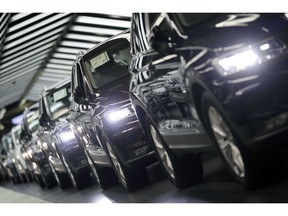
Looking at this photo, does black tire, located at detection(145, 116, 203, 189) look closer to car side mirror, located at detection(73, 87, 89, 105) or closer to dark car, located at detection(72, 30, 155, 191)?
dark car, located at detection(72, 30, 155, 191)

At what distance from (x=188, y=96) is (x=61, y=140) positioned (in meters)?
5.77

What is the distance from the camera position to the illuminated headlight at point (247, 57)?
435 centimetres

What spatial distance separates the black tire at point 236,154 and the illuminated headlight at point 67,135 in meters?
5.57

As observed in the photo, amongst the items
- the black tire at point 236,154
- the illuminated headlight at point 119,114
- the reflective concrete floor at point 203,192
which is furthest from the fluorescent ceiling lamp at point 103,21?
the black tire at point 236,154

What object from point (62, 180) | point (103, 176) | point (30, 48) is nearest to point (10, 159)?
point (30, 48)

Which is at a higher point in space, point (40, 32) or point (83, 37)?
point (40, 32)

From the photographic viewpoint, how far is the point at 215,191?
5738 millimetres

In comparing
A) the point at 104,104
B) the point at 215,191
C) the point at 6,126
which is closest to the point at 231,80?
the point at 215,191

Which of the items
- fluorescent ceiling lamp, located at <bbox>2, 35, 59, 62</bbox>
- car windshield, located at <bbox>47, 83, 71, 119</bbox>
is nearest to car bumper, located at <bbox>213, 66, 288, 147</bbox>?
car windshield, located at <bbox>47, 83, 71, 119</bbox>

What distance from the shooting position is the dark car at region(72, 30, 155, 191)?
24.0ft

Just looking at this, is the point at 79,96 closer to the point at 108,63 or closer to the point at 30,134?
the point at 108,63

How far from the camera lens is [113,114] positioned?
24.2 feet

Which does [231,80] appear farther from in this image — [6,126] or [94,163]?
[6,126]

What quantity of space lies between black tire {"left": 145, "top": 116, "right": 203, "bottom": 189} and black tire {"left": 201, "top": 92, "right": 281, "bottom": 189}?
48.5 inches
